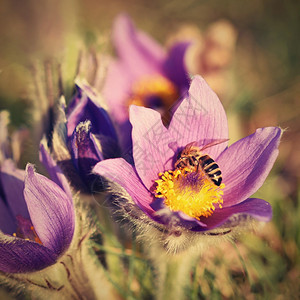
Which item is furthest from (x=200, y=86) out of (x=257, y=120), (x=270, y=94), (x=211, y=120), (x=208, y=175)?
(x=270, y=94)

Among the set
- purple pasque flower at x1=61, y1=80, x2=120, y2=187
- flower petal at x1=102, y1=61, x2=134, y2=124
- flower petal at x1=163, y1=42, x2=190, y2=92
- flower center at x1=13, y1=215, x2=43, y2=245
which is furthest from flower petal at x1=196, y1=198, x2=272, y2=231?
flower petal at x1=102, y1=61, x2=134, y2=124

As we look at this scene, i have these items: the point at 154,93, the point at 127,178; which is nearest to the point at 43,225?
the point at 127,178

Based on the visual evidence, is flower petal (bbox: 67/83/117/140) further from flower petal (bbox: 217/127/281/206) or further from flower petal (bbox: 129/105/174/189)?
flower petal (bbox: 217/127/281/206)

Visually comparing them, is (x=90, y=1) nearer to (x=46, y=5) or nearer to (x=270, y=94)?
(x=46, y=5)

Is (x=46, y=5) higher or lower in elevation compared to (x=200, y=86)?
higher

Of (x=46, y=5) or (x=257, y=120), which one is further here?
(x=46, y=5)

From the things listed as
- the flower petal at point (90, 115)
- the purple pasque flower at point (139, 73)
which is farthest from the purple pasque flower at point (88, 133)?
the purple pasque flower at point (139, 73)

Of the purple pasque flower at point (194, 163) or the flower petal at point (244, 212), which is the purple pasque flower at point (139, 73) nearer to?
the purple pasque flower at point (194, 163)
